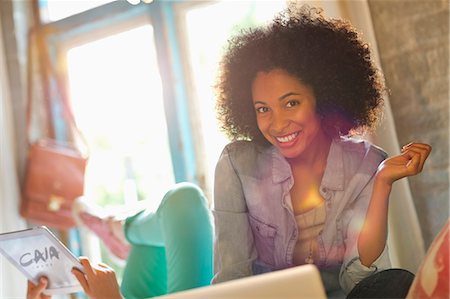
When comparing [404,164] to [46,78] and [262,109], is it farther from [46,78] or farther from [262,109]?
[46,78]

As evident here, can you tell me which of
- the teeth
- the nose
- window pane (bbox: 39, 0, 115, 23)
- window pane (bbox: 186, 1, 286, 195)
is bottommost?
the teeth

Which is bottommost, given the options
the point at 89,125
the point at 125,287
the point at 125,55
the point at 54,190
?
the point at 125,287

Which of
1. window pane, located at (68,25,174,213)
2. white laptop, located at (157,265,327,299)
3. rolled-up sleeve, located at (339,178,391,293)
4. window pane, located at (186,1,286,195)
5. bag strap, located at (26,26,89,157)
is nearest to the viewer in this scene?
white laptop, located at (157,265,327,299)

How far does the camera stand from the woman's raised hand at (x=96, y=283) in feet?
3.29

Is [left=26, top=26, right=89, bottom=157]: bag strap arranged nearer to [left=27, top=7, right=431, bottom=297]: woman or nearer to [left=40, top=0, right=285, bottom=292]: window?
[left=40, top=0, right=285, bottom=292]: window

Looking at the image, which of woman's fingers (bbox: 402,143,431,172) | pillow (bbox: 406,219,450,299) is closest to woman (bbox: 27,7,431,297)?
woman's fingers (bbox: 402,143,431,172)

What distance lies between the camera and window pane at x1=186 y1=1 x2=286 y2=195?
1080 mm

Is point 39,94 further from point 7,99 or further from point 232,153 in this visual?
point 232,153

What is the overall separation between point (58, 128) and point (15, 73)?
0.16 metres

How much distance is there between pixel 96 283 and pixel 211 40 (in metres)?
0.46

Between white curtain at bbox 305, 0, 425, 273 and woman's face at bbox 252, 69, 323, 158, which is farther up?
woman's face at bbox 252, 69, 323, 158

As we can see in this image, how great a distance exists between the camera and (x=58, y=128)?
1495 millimetres

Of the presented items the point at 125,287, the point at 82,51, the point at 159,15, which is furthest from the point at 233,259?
the point at 82,51

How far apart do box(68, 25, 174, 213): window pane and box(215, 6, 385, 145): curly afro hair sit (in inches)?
10.8
